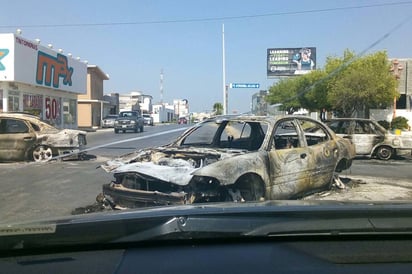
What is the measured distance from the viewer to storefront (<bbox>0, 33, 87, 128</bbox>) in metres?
27.8

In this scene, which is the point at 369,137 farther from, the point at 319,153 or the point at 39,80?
the point at 39,80

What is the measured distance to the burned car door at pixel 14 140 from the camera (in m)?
15.9

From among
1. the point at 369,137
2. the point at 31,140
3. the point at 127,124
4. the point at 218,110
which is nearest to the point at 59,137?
the point at 31,140

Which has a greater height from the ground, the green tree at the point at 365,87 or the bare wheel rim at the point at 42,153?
the green tree at the point at 365,87

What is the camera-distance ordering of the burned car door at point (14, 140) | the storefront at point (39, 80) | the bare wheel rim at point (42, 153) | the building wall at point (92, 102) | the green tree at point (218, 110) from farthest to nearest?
the building wall at point (92, 102)
the green tree at point (218, 110)
the storefront at point (39, 80)
the bare wheel rim at point (42, 153)
the burned car door at point (14, 140)

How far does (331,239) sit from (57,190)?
864 centimetres

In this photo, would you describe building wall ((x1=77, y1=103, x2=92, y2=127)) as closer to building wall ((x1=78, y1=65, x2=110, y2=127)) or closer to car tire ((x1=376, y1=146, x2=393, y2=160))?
building wall ((x1=78, y1=65, x2=110, y2=127))

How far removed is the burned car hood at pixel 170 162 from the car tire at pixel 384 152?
37.4 feet

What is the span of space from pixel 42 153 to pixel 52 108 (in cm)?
2070

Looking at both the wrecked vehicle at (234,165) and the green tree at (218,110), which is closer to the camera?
the wrecked vehicle at (234,165)

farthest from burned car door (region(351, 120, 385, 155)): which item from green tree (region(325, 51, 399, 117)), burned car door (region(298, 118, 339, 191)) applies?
green tree (region(325, 51, 399, 117))

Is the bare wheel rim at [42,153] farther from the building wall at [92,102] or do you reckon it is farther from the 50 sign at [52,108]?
the building wall at [92,102]

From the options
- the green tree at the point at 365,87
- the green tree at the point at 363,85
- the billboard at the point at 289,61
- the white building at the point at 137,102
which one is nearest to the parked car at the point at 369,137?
the green tree at the point at 363,85

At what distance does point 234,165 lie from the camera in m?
6.83
